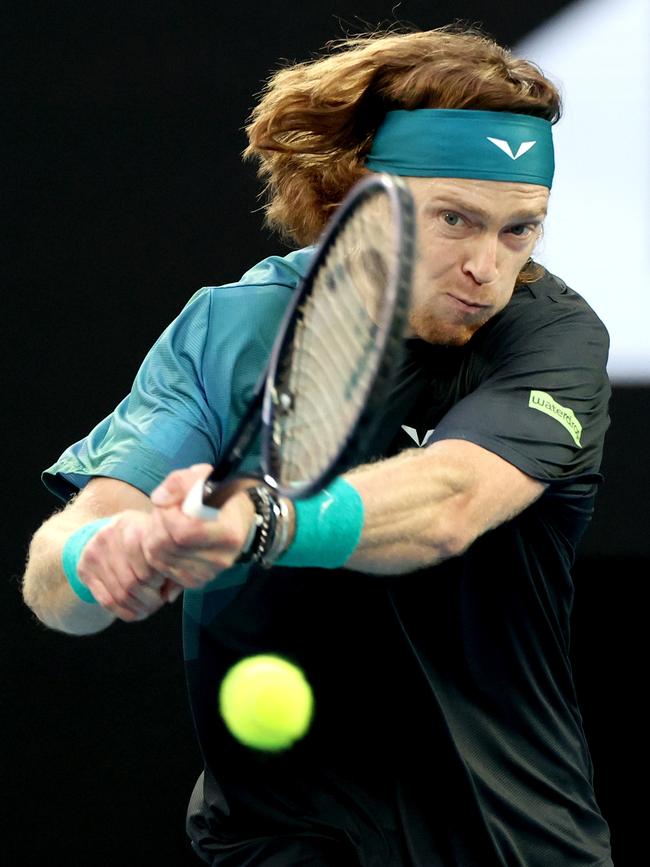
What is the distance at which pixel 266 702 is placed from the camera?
1.94 m

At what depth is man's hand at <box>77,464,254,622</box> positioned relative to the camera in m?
1.33

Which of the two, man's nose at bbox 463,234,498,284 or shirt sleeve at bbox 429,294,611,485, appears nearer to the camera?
shirt sleeve at bbox 429,294,611,485

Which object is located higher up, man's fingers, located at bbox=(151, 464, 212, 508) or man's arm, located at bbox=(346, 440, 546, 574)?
man's fingers, located at bbox=(151, 464, 212, 508)

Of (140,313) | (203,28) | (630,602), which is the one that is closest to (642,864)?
(630,602)

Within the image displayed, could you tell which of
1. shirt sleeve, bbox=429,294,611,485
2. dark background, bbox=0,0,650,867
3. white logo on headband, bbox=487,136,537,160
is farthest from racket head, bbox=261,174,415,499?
dark background, bbox=0,0,650,867

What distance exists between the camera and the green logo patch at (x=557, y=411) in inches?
70.9

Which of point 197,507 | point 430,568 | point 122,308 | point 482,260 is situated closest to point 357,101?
point 482,260

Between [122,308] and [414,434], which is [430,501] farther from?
[122,308]

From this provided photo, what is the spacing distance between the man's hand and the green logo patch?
0.53m

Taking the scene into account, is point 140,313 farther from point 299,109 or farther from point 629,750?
point 629,750

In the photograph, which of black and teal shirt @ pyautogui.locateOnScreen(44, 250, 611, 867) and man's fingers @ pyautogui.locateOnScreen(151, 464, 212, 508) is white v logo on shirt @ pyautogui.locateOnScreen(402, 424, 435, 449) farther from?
man's fingers @ pyautogui.locateOnScreen(151, 464, 212, 508)

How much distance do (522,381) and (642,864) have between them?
5.33 ft

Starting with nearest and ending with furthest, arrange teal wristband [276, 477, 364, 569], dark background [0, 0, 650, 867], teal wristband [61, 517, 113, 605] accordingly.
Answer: teal wristband [276, 477, 364, 569] < teal wristband [61, 517, 113, 605] < dark background [0, 0, 650, 867]

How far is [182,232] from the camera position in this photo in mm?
3025
